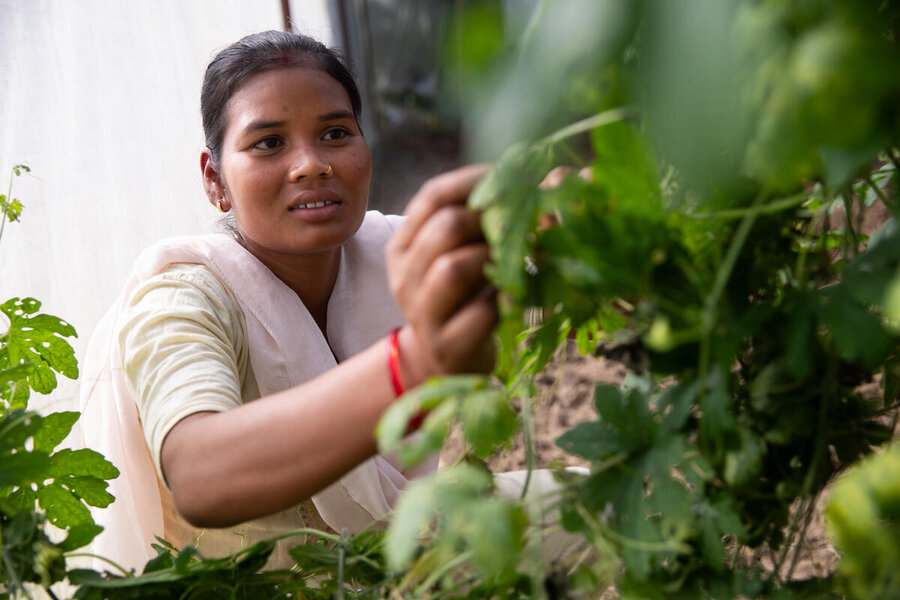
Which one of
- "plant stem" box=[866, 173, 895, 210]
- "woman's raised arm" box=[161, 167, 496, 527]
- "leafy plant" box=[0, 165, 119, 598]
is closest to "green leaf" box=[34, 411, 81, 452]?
"leafy plant" box=[0, 165, 119, 598]

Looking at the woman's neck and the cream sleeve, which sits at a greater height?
the woman's neck

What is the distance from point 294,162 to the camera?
119 centimetres

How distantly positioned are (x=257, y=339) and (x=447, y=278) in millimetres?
739

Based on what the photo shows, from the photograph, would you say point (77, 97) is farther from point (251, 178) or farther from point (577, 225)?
point (577, 225)

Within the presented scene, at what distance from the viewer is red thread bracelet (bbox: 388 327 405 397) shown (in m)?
0.61

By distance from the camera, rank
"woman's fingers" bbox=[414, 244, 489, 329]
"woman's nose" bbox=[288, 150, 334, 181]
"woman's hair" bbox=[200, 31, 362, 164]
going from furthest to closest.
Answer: "woman's hair" bbox=[200, 31, 362, 164]
"woman's nose" bbox=[288, 150, 334, 181]
"woman's fingers" bbox=[414, 244, 489, 329]

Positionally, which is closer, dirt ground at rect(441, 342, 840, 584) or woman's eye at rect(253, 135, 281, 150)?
woman's eye at rect(253, 135, 281, 150)

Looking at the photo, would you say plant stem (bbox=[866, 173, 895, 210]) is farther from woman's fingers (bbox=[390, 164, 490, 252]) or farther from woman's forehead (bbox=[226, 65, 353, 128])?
woman's forehead (bbox=[226, 65, 353, 128])

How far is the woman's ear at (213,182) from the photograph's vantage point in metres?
1.37

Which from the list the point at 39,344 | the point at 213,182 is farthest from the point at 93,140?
the point at 39,344

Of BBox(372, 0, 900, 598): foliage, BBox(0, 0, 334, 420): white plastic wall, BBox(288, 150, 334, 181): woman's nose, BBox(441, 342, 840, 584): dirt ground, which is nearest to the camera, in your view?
BBox(372, 0, 900, 598): foliage

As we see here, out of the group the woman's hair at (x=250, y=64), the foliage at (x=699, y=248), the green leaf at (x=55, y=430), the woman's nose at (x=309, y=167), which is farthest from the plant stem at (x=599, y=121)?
the woman's hair at (x=250, y=64)

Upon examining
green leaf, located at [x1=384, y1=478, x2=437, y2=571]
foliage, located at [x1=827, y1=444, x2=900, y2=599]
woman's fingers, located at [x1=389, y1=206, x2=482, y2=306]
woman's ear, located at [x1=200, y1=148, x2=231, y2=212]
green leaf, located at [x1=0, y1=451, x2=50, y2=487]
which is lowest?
foliage, located at [x1=827, y1=444, x2=900, y2=599]

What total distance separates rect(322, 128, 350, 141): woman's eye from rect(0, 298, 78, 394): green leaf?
47cm
